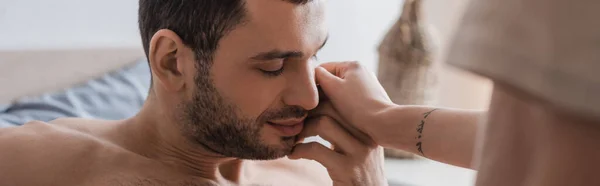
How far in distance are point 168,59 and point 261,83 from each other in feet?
0.47

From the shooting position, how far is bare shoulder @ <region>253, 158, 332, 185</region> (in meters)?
1.21

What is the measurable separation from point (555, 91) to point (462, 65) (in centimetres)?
5

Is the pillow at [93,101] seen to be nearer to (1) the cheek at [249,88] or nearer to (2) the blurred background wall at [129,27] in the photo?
(2) the blurred background wall at [129,27]

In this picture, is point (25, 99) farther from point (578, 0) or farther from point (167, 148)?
point (578, 0)

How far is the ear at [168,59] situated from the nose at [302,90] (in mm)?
152

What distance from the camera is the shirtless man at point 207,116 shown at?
0.92 metres

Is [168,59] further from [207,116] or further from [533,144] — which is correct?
[533,144]

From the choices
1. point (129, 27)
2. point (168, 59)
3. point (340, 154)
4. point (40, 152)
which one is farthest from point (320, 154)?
point (129, 27)

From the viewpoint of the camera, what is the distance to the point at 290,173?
4.11 ft

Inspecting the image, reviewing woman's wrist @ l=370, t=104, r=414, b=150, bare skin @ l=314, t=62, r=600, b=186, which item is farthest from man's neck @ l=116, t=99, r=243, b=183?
bare skin @ l=314, t=62, r=600, b=186

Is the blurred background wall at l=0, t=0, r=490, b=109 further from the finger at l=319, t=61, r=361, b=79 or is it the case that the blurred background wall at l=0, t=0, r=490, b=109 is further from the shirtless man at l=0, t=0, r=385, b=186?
the shirtless man at l=0, t=0, r=385, b=186

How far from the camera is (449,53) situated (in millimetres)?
353

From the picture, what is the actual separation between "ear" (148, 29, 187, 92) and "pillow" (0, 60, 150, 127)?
1.50ft

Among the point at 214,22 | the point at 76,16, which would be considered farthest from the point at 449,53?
the point at 76,16
